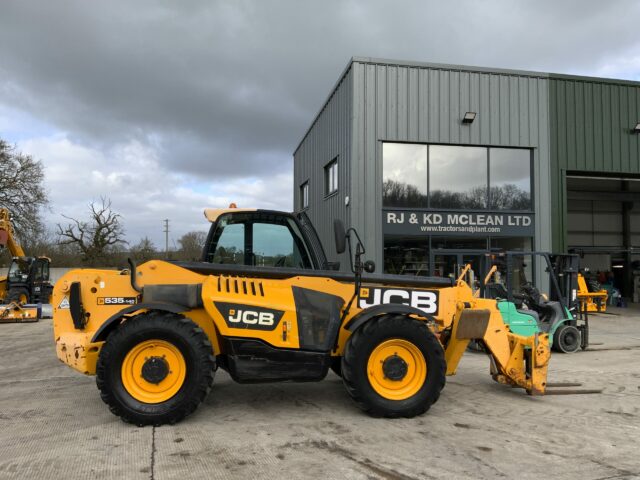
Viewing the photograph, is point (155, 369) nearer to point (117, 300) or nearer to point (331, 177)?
point (117, 300)

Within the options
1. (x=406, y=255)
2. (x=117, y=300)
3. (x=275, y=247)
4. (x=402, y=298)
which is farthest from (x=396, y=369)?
(x=406, y=255)

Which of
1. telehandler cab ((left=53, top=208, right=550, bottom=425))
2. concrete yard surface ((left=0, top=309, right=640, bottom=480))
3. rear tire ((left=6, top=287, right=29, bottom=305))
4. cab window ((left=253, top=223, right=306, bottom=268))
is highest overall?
cab window ((left=253, top=223, right=306, bottom=268))

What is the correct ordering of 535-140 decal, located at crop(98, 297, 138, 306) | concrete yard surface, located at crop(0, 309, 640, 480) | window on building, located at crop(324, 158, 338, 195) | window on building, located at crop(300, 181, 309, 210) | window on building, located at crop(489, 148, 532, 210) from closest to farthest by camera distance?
concrete yard surface, located at crop(0, 309, 640, 480), 535-140 decal, located at crop(98, 297, 138, 306), window on building, located at crop(489, 148, 532, 210), window on building, located at crop(324, 158, 338, 195), window on building, located at crop(300, 181, 309, 210)

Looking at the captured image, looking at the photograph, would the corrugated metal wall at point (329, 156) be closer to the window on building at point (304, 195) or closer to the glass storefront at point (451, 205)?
the window on building at point (304, 195)

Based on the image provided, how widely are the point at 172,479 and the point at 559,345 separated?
25.3ft

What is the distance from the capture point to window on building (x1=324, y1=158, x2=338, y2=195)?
15.8 m

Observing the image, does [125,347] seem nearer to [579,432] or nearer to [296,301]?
[296,301]

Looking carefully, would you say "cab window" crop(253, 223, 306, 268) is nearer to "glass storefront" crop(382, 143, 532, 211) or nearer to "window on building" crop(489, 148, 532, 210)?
"glass storefront" crop(382, 143, 532, 211)

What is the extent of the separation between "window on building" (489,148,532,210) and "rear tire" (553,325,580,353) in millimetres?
6456

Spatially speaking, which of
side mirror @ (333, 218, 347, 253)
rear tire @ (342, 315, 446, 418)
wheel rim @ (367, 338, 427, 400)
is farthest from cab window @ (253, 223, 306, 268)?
wheel rim @ (367, 338, 427, 400)

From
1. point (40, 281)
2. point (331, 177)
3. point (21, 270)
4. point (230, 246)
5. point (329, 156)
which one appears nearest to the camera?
point (230, 246)

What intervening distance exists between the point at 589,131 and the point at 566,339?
367 inches

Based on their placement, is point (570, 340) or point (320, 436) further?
point (570, 340)

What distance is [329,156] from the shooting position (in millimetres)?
16422
